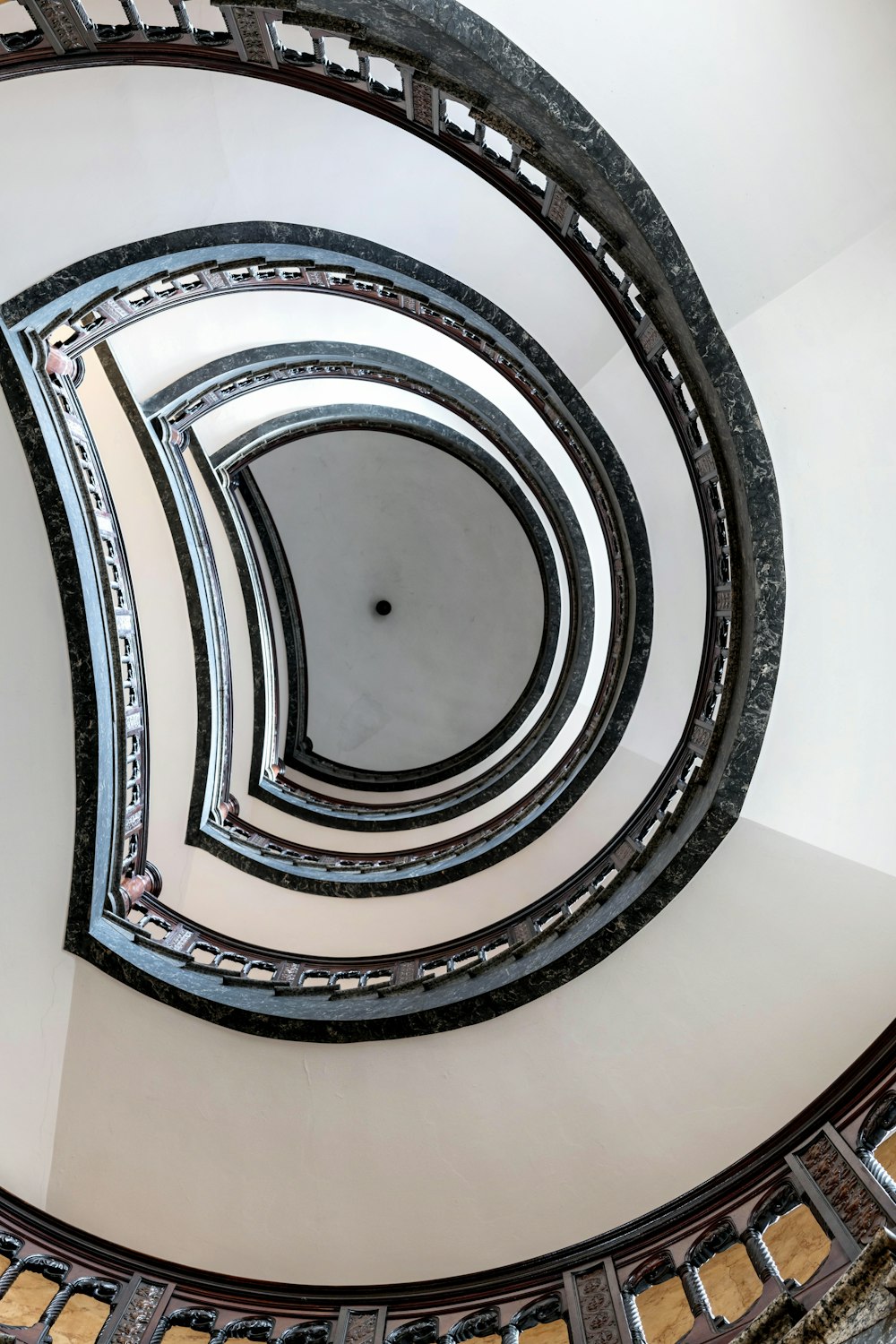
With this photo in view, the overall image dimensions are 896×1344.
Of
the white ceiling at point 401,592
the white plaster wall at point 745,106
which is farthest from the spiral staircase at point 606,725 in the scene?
the white ceiling at point 401,592

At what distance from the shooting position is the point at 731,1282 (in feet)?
12.0

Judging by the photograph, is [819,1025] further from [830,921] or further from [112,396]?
[112,396]

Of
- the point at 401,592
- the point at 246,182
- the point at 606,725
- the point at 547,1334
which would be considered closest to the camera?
the point at 547,1334

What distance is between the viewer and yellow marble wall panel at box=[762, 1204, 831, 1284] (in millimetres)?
3443

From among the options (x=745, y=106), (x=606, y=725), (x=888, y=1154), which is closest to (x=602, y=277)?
(x=745, y=106)

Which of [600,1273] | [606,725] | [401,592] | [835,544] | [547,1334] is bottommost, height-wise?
[547,1334]

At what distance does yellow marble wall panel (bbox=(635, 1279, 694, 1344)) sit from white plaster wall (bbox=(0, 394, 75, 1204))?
4.04 m

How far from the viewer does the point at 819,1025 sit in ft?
15.3

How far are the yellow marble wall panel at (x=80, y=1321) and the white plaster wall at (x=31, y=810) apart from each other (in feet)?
3.81

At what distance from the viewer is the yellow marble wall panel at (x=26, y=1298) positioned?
4.12m

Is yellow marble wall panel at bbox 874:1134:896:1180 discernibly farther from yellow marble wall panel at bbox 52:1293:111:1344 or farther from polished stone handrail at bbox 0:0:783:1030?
yellow marble wall panel at bbox 52:1293:111:1344

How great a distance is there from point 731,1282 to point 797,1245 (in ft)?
1.23

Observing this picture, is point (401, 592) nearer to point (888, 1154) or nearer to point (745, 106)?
point (745, 106)

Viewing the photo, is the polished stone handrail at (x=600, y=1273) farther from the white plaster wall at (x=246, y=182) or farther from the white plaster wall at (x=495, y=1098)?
the white plaster wall at (x=246, y=182)
